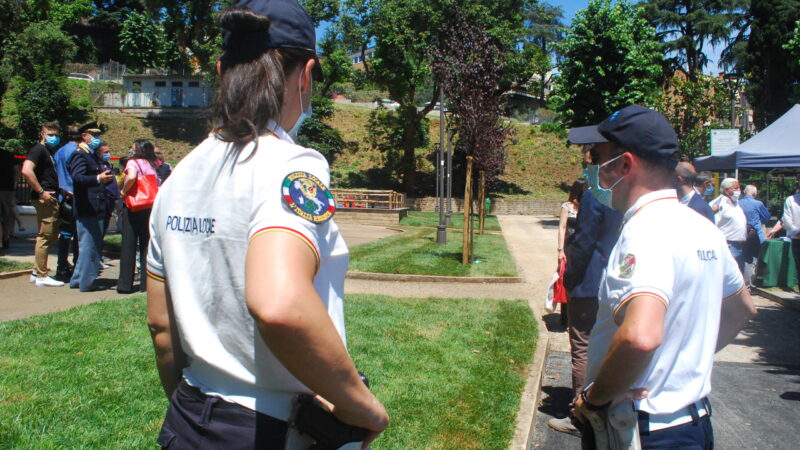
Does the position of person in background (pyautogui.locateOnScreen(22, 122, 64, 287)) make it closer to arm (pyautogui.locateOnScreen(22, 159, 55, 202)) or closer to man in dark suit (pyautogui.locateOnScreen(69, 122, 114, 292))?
arm (pyautogui.locateOnScreen(22, 159, 55, 202))

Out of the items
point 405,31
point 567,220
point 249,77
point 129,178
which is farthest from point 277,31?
point 405,31

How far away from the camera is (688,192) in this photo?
582 centimetres

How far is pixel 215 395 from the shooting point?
1479mm

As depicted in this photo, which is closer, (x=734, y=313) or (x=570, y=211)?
(x=734, y=313)

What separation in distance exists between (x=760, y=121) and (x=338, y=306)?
147 feet

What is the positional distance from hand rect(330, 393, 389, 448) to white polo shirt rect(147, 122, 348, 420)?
0.11 meters

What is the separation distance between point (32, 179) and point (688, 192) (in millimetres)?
7782

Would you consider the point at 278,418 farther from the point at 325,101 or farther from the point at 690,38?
the point at 690,38

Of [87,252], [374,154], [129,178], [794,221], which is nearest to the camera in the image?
[129,178]

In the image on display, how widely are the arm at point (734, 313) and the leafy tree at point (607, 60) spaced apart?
24736 mm

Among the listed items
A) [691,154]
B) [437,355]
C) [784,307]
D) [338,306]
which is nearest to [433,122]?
[691,154]

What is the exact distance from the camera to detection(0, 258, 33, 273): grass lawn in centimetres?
908

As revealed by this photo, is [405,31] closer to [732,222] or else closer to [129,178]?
[732,222]

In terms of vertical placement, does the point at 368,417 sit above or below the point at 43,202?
below
